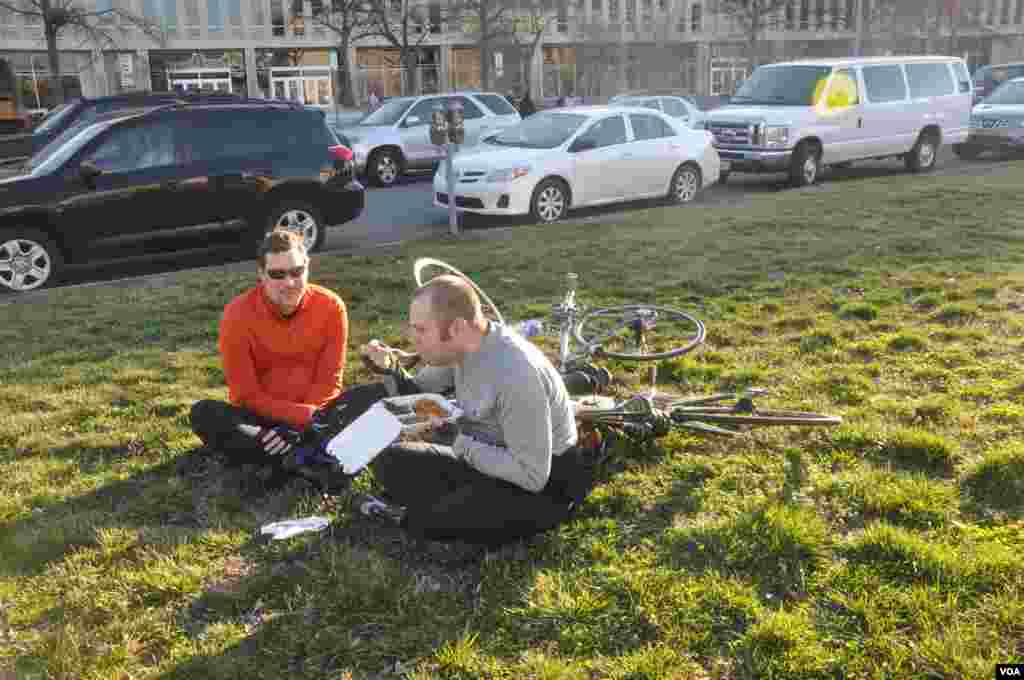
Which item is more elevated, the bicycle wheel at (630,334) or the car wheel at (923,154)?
the car wheel at (923,154)

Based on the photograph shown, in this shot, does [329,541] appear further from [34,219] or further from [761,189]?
[761,189]

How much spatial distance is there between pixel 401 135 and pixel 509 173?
6.41m

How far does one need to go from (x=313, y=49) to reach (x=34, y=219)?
5279cm

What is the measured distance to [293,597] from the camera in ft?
10.9

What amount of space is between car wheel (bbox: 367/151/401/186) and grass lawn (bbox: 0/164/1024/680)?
10856 mm

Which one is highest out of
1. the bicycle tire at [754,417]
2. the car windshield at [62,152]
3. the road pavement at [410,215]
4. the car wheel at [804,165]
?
the car windshield at [62,152]

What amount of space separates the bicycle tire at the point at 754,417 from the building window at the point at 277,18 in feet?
191

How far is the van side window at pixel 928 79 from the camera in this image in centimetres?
1644

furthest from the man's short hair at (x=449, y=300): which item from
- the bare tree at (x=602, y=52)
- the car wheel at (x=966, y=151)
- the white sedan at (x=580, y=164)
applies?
the bare tree at (x=602, y=52)

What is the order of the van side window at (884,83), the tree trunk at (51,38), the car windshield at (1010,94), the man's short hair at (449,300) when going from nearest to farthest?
the man's short hair at (449,300), the van side window at (884,83), the car windshield at (1010,94), the tree trunk at (51,38)

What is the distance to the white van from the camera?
14602 millimetres

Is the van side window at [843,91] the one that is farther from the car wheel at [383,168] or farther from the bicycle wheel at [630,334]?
the bicycle wheel at [630,334]

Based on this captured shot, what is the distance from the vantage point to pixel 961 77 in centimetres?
1738

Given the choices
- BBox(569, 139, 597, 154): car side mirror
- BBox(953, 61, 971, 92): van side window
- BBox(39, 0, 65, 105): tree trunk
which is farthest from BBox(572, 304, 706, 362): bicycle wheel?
BBox(39, 0, 65, 105): tree trunk
